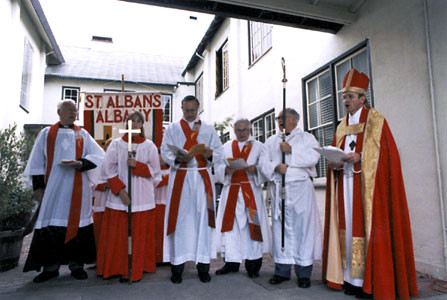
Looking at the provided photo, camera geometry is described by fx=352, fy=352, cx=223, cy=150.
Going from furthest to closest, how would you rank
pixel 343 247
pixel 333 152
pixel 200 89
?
pixel 200 89 → pixel 343 247 → pixel 333 152

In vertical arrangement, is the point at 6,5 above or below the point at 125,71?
below

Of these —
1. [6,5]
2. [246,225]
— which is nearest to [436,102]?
[246,225]

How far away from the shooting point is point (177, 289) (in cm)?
378

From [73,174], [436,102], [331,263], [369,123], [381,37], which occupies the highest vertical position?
[381,37]

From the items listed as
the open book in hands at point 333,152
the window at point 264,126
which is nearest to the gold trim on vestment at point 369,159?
the open book in hands at point 333,152

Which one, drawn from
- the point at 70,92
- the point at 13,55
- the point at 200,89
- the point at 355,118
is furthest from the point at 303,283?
the point at 70,92

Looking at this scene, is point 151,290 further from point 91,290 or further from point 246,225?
point 246,225

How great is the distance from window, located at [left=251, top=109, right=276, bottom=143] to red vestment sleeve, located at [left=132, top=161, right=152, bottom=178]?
513 centimetres

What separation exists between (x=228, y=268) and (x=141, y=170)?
167cm

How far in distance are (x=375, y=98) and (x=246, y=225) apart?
8.53ft

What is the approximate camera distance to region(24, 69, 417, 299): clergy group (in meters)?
Answer: 3.68

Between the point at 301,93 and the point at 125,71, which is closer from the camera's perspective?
the point at 301,93

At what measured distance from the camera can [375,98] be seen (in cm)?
505

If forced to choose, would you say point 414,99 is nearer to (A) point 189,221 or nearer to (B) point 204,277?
(A) point 189,221
